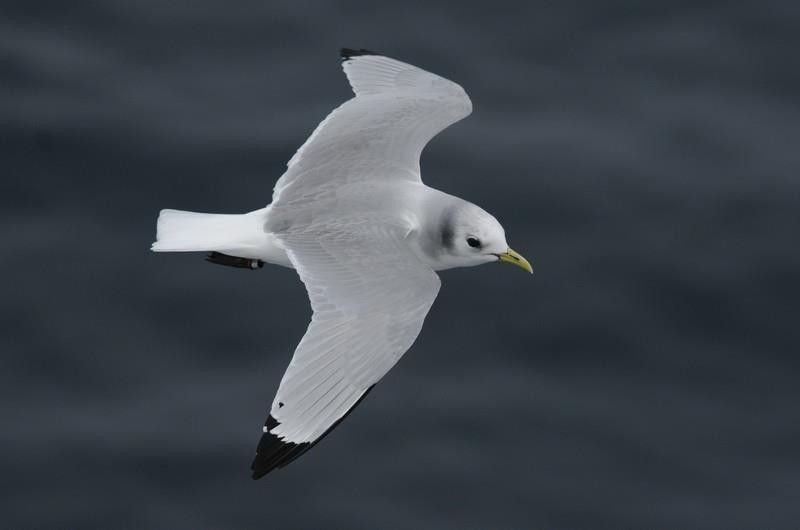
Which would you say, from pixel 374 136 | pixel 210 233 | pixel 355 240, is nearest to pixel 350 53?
pixel 374 136

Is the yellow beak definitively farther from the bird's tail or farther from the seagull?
the bird's tail

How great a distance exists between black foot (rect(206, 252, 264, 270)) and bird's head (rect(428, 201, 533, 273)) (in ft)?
5.00

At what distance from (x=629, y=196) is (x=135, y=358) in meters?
4.11

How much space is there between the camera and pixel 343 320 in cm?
1045

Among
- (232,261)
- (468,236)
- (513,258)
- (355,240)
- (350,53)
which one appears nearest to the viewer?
(355,240)

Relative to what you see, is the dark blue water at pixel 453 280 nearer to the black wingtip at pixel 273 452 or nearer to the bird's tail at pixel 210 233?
the bird's tail at pixel 210 233

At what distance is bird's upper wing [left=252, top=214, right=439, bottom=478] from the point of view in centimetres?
998

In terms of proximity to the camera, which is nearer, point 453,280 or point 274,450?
point 274,450

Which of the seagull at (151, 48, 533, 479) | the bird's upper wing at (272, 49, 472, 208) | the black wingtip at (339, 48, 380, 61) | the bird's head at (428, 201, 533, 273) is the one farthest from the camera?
the black wingtip at (339, 48, 380, 61)

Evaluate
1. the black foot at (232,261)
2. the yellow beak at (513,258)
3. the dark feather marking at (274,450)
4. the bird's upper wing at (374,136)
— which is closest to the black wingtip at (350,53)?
the bird's upper wing at (374,136)

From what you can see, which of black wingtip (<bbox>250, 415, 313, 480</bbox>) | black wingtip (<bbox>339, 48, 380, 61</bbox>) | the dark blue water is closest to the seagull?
black wingtip (<bbox>250, 415, 313, 480</bbox>)

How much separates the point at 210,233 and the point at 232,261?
23.5 inches

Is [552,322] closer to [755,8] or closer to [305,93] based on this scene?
[305,93]

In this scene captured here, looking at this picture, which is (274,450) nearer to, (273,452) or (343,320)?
(273,452)
